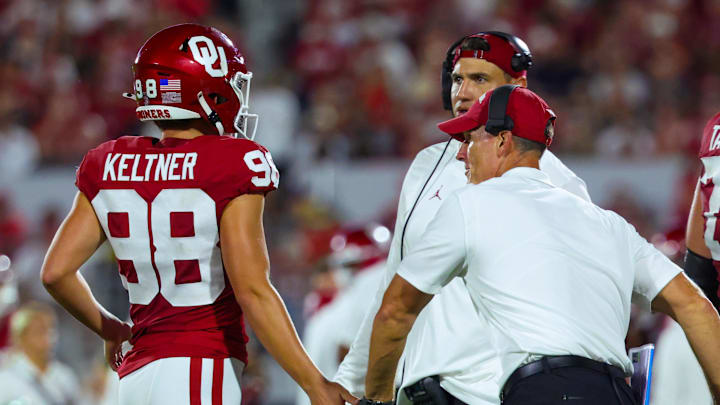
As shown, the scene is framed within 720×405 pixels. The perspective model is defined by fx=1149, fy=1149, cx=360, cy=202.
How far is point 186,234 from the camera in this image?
3826 millimetres

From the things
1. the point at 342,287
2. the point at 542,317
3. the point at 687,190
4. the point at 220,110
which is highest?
the point at 220,110

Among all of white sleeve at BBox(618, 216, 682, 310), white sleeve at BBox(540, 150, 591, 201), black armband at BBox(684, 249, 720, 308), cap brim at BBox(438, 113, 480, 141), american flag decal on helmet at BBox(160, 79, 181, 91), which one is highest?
american flag decal on helmet at BBox(160, 79, 181, 91)

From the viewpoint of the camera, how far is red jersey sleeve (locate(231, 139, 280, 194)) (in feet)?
12.5

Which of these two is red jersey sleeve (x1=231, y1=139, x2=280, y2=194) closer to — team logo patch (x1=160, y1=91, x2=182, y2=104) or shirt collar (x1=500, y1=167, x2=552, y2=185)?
team logo patch (x1=160, y1=91, x2=182, y2=104)

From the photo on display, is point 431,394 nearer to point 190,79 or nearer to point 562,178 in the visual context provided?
point 562,178

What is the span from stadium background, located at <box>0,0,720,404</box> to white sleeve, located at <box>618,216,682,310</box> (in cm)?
537

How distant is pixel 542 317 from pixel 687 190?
6240mm

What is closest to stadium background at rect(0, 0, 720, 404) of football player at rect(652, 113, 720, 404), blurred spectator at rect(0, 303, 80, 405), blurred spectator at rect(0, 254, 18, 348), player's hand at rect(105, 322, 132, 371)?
blurred spectator at rect(0, 254, 18, 348)

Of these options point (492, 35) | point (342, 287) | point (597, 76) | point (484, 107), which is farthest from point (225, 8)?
point (484, 107)

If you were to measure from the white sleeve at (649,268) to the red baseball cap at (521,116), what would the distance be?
1.40 feet

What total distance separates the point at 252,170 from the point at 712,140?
6.01 ft

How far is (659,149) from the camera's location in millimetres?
10117

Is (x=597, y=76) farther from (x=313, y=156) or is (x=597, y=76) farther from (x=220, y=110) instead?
(x=220, y=110)

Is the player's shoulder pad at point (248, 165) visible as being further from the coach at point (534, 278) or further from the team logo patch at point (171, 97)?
the coach at point (534, 278)
